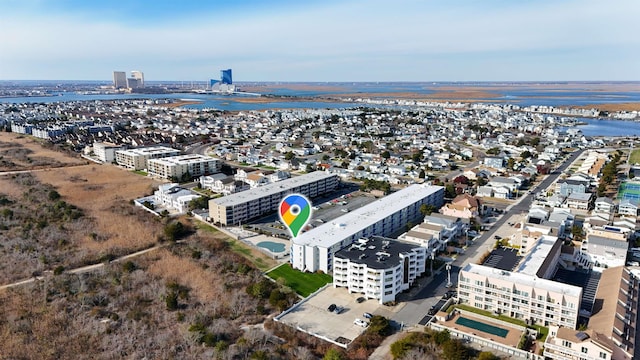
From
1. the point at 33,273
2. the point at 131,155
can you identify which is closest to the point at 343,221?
the point at 33,273

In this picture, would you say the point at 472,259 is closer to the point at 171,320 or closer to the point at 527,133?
the point at 171,320

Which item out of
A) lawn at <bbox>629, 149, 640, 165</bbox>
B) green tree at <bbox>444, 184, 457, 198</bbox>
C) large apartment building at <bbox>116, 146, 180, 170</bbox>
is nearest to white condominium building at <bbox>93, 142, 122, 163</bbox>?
large apartment building at <bbox>116, 146, 180, 170</bbox>

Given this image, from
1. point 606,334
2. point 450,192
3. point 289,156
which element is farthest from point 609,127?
point 606,334

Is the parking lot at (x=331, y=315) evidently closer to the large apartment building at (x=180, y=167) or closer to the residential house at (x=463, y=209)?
the residential house at (x=463, y=209)

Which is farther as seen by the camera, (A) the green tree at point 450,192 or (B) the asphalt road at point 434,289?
(A) the green tree at point 450,192

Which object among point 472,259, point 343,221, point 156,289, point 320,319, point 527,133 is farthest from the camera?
point 527,133

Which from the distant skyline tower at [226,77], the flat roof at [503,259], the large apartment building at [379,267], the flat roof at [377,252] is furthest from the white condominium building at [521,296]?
the distant skyline tower at [226,77]

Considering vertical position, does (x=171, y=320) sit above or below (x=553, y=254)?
below
